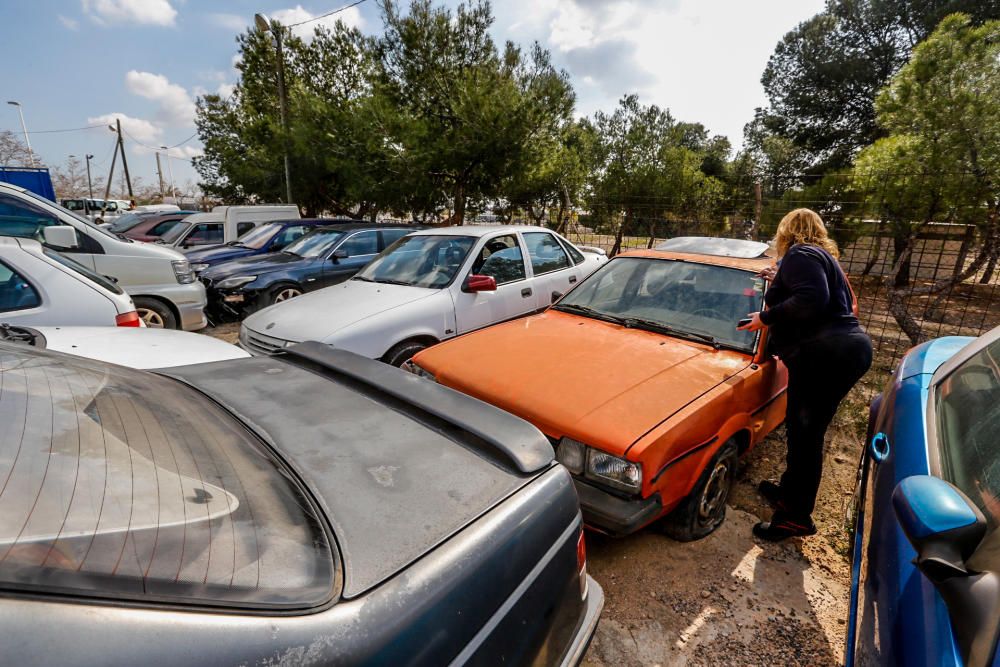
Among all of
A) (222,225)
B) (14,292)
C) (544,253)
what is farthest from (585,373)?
(222,225)

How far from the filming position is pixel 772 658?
2029mm

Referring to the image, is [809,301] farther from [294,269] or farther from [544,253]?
[294,269]

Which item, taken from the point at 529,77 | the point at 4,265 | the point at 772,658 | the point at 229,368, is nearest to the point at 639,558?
the point at 772,658

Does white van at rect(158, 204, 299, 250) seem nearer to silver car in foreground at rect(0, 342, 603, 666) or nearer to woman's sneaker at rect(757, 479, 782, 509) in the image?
silver car in foreground at rect(0, 342, 603, 666)

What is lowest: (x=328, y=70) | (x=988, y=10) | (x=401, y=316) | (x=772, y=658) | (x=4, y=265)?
(x=772, y=658)

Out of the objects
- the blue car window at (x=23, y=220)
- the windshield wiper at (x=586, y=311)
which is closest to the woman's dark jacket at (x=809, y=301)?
the windshield wiper at (x=586, y=311)

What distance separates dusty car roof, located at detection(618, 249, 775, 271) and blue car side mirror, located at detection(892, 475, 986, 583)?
242 cm

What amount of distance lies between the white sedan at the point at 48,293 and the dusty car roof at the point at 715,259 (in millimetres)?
4268

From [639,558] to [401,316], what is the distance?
2.65 meters

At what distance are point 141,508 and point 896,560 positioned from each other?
203cm

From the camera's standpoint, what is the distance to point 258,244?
8.86 metres

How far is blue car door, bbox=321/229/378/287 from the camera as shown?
7128 mm

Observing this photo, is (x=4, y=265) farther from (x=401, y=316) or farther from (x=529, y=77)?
(x=529, y=77)

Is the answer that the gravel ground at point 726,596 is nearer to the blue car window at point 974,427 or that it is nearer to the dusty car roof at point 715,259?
the blue car window at point 974,427
